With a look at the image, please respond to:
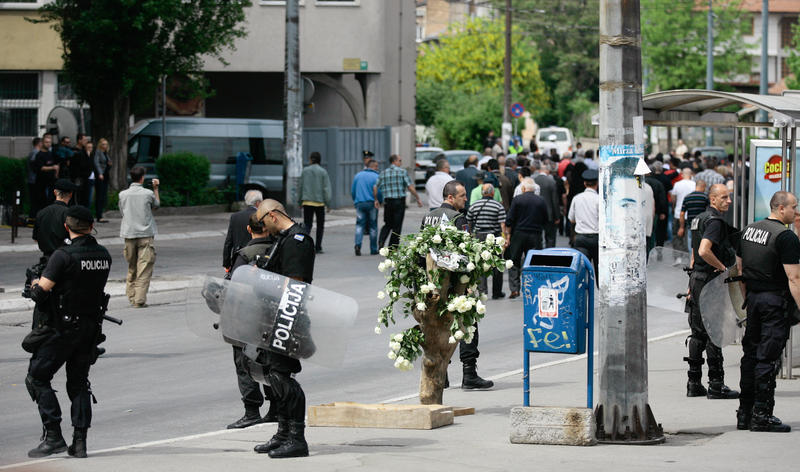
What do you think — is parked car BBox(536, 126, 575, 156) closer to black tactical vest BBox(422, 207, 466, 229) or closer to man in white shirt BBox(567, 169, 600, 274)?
man in white shirt BBox(567, 169, 600, 274)

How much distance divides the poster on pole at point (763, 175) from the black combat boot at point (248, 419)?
219 inches

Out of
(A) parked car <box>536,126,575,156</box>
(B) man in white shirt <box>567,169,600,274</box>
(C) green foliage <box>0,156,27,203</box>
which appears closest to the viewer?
(B) man in white shirt <box>567,169,600,274</box>

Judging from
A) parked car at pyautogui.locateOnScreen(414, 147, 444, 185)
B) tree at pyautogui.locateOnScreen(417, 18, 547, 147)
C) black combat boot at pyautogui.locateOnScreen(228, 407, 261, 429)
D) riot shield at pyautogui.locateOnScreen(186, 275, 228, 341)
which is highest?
tree at pyautogui.locateOnScreen(417, 18, 547, 147)

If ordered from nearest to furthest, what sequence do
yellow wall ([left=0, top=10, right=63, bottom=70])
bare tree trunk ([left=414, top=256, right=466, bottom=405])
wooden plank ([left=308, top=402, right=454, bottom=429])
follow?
wooden plank ([left=308, top=402, right=454, bottom=429]), bare tree trunk ([left=414, top=256, right=466, bottom=405]), yellow wall ([left=0, top=10, right=63, bottom=70])

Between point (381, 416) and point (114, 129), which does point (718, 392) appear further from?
point (114, 129)

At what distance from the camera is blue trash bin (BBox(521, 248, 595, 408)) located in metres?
8.26

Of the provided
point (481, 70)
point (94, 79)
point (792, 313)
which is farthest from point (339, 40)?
point (481, 70)

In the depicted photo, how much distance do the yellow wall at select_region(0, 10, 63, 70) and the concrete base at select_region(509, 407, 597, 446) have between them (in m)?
26.8

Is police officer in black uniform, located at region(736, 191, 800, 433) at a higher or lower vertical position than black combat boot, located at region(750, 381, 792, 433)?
higher

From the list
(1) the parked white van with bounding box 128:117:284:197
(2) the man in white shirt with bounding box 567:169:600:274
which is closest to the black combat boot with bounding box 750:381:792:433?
(2) the man in white shirt with bounding box 567:169:600:274

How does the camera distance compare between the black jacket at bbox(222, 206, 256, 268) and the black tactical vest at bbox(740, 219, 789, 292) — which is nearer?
the black tactical vest at bbox(740, 219, 789, 292)

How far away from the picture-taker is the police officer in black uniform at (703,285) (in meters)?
10.3

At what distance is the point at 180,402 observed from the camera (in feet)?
35.0

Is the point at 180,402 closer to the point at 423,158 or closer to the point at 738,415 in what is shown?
the point at 738,415
